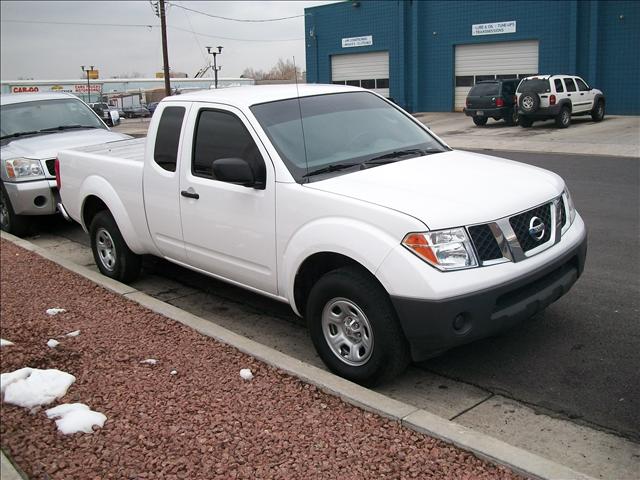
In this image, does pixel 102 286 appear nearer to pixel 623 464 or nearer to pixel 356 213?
pixel 356 213

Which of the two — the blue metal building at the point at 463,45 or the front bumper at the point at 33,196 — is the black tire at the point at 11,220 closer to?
the front bumper at the point at 33,196

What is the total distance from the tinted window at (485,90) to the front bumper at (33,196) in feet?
69.3

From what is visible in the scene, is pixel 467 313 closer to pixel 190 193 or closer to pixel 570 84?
pixel 190 193

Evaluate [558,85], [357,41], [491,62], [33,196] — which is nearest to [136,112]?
[357,41]

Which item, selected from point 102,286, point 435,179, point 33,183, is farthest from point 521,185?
point 33,183

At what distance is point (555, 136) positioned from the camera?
71.2ft

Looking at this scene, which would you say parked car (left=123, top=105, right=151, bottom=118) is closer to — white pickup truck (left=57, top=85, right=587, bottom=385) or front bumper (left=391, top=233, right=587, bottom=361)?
white pickup truck (left=57, top=85, right=587, bottom=385)

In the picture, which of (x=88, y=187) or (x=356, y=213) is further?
(x=88, y=187)

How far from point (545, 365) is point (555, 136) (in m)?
18.8

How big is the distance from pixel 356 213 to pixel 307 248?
45 centimetres

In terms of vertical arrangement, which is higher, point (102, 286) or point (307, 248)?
point (307, 248)

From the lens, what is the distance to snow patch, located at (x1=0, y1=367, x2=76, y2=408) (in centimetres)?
389

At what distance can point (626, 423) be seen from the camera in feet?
12.1

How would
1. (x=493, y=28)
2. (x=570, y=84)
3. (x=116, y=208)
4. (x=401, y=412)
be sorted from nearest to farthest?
(x=401, y=412)
(x=116, y=208)
(x=570, y=84)
(x=493, y=28)
